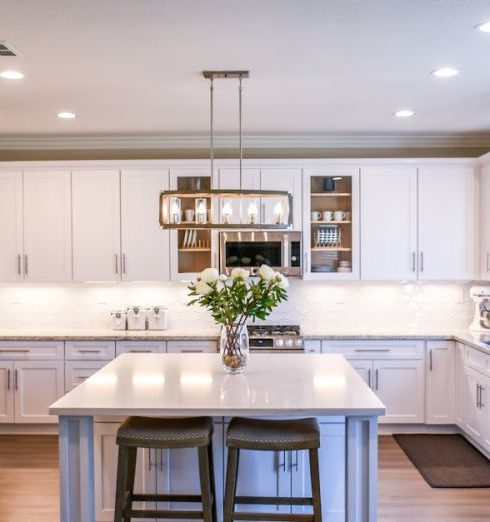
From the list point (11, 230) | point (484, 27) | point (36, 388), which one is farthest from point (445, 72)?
point (36, 388)

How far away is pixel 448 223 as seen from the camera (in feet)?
17.1

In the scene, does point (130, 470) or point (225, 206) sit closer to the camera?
point (130, 470)

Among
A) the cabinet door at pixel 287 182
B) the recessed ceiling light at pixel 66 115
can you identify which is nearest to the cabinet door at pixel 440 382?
the cabinet door at pixel 287 182

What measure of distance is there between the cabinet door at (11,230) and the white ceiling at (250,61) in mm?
577

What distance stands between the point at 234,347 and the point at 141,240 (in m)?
2.32

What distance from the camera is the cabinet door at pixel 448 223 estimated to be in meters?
5.21

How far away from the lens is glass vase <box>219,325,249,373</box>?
3188 millimetres

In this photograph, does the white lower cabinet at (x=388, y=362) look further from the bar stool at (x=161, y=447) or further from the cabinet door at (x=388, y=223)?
the bar stool at (x=161, y=447)

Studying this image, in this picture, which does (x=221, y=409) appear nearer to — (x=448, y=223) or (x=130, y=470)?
(x=130, y=470)


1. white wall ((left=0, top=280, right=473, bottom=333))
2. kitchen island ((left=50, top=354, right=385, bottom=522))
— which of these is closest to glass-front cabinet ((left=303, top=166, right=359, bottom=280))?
white wall ((left=0, top=280, right=473, bottom=333))

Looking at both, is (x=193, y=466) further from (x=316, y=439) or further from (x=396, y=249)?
(x=396, y=249)

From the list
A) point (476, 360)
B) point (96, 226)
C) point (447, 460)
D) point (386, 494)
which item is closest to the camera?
point (386, 494)

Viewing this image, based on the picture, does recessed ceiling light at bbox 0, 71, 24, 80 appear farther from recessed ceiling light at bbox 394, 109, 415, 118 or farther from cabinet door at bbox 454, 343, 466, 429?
cabinet door at bbox 454, 343, 466, 429

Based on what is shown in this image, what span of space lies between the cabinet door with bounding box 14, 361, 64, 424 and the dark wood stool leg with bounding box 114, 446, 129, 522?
251cm
